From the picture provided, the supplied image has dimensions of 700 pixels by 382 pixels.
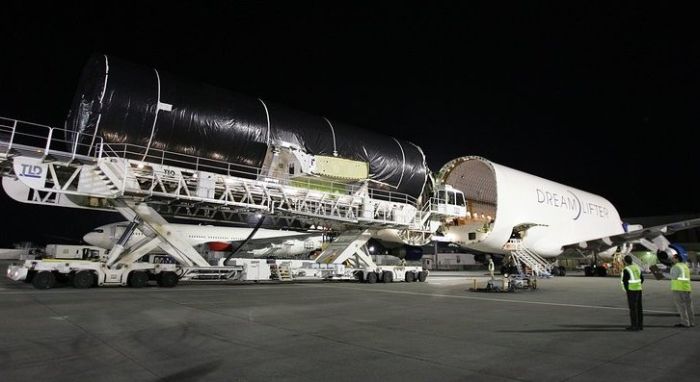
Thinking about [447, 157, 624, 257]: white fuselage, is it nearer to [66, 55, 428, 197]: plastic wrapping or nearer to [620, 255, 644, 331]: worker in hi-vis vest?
[66, 55, 428, 197]: plastic wrapping

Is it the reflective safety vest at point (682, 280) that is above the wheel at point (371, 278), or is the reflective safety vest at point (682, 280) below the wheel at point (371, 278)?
above

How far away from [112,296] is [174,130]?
235 inches

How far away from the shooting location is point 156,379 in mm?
4387

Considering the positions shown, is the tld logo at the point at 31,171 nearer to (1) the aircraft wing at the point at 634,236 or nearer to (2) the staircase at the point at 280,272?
(2) the staircase at the point at 280,272

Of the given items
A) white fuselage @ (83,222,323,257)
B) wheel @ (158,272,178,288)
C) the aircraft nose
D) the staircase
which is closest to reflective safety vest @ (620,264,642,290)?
the staircase

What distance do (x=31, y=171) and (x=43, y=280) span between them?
12.9ft

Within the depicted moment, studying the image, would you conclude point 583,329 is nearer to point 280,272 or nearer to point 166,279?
point 280,272

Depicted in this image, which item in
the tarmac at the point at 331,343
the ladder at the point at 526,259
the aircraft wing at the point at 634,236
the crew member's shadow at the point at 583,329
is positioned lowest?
the tarmac at the point at 331,343

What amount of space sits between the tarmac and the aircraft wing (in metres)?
21.7

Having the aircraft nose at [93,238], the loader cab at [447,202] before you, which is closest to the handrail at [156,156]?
the loader cab at [447,202]

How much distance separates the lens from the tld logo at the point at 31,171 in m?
12.9

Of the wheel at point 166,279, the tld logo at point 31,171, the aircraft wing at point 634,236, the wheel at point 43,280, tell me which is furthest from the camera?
the aircraft wing at point 634,236

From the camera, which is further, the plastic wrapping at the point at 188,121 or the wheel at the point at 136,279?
the wheel at the point at 136,279

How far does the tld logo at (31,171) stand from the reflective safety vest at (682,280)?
56.4 ft
